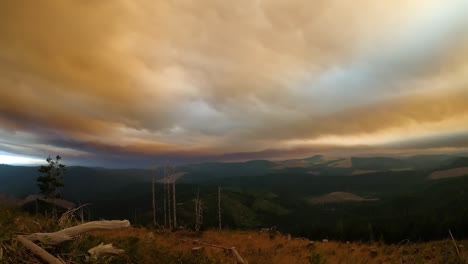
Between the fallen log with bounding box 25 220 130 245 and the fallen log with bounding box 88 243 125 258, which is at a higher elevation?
the fallen log with bounding box 25 220 130 245

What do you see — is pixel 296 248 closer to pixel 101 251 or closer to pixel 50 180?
pixel 101 251

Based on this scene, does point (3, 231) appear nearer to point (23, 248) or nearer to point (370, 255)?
point (23, 248)

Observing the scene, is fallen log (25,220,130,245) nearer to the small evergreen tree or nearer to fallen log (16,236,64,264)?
fallen log (16,236,64,264)

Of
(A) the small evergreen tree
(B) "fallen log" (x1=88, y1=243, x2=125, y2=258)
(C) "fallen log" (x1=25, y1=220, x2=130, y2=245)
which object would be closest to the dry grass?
(C) "fallen log" (x1=25, y1=220, x2=130, y2=245)

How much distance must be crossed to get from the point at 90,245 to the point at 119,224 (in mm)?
873

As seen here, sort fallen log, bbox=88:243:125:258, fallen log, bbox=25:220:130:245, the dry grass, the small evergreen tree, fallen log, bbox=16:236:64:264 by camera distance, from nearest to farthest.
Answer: fallen log, bbox=16:236:64:264, fallen log, bbox=25:220:130:245, fallen log, bbox=88:243:125:258, the dry grass, the small evergreen tree

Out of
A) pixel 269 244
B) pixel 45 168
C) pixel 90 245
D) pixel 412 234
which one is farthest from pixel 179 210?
pixel 90 245

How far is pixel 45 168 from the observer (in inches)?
2199

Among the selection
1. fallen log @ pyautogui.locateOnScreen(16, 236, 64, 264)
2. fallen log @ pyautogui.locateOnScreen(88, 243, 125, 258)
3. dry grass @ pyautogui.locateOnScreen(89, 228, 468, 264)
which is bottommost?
dry grass @ pyautogui.locateOnScreen(89, 228, 468, 264)

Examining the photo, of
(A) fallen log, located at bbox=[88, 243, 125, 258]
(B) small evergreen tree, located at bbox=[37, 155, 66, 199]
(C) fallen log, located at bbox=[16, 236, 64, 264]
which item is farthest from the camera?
(B) small evergreen tree, located at bbox=[37, 155, 66, 199]

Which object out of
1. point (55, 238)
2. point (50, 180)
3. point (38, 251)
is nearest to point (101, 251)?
point (55, 238)

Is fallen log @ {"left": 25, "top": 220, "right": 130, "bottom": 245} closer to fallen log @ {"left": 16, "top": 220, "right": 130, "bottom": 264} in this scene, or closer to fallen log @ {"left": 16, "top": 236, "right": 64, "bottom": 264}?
fallen log @ {"left": 16, "top": 220, "right": 130, "bottom": 264}

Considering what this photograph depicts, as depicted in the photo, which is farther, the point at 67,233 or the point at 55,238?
the point at 67,233

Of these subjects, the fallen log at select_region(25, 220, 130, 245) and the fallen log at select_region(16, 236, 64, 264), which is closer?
the fallen log at select_region(16, 236, 64, 264)
